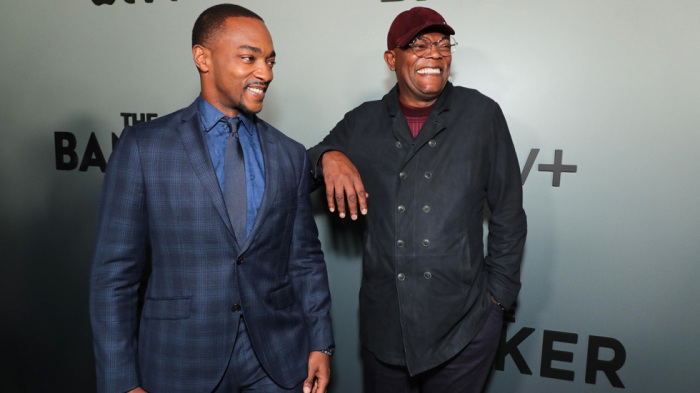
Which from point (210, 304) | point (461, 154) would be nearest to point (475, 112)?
point (461, 154)

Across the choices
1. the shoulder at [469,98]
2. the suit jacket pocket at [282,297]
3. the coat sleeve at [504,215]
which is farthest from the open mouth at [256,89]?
the coat sleeve at [504,215]

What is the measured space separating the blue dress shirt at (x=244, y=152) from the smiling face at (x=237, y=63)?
1.5 inches

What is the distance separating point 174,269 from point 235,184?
267 millimetres

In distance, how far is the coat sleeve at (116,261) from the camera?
131cm

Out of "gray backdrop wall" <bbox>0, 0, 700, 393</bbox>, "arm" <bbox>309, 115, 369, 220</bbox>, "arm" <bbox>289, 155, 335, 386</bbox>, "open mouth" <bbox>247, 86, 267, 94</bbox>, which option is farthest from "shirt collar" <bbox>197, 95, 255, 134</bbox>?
"gray backdrop wall" <bbox>0, 0, 700, 393</bbox>

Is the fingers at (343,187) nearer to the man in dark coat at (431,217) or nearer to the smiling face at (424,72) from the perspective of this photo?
the man in dark coat at (431,217)

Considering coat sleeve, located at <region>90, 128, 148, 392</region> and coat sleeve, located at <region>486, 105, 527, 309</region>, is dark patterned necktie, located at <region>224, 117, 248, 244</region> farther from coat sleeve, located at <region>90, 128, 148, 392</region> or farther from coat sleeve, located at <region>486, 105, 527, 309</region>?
coat sleeve, located at <region>486, 105, 527, 309</region>

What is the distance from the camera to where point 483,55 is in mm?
2162

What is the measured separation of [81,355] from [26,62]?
1527mm

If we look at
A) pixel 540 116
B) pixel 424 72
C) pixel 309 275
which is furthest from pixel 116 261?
pixel 540 116

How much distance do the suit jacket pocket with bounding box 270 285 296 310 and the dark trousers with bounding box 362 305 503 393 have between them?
0.49m

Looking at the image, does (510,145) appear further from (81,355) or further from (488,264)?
(81,355)

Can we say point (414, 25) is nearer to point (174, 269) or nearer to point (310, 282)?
point (310, 282)

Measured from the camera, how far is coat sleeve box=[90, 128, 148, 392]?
1.31 meters
